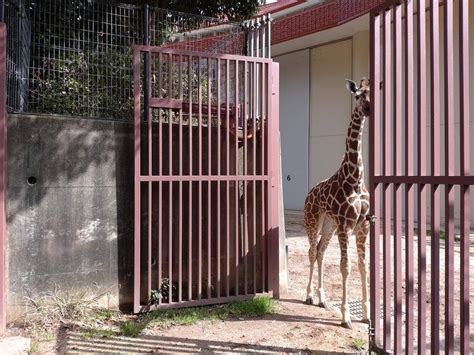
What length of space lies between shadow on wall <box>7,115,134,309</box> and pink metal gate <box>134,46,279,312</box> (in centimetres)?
25

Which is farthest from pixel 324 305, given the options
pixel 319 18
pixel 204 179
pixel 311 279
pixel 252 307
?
pixel 319 18

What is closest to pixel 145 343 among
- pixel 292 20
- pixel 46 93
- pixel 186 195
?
pixel 186 195

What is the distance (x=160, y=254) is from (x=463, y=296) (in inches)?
126

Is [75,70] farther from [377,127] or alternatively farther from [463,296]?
[463,296]

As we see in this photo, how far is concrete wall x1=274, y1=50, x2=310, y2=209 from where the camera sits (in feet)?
55.6

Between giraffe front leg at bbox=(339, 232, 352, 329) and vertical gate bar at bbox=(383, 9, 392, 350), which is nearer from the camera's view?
vertical gate bar at bbox=(383, 9, 392, 350)

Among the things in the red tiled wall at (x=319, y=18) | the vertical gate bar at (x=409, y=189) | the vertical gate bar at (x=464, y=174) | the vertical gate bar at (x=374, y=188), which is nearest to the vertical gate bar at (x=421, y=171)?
the vertical gate bar at (x=409, y=189)

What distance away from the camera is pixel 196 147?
5574 mm

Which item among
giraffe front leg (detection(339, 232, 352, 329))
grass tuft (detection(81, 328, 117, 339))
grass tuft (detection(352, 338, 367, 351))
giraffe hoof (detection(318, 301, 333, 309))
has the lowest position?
grass tuft (detection(352, 338, 367, 351))

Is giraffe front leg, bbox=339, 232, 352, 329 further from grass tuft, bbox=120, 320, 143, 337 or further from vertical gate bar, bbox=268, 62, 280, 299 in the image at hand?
grass tuft, bbox=120, 320, 143, 337

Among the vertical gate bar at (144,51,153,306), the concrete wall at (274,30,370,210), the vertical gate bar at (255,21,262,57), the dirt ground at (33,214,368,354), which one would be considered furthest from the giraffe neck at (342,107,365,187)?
the concrete wall at (274,30,370,210)

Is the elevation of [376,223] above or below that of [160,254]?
above

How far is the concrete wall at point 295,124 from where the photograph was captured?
16938 mm

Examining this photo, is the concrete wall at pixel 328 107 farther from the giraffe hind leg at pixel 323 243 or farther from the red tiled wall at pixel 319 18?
the giraffe hind leg at pixel 323 243
